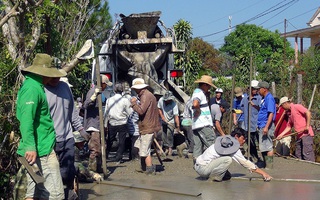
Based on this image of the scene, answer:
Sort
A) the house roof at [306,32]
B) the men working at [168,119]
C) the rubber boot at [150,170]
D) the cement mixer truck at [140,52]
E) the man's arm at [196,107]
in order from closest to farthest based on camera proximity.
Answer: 1. the man's arm at [196,107]
2. the rubber boot at [150,170]
3. the men working at [168,119]
4. the cement mixer truck at [140,52]
5. the house roof at [306,32]

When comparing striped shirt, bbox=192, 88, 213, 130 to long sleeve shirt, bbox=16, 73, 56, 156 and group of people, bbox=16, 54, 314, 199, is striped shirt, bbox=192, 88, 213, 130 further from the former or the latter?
long sleeve shirt, bbox=16, 73, 56, 156

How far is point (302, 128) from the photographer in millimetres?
12422

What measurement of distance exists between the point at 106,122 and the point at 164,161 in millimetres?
1502

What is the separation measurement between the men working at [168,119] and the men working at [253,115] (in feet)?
5.34

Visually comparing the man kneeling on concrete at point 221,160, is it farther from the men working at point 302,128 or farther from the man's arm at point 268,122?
the men working at point 302,128

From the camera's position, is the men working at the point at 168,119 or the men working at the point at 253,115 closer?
the men working at the point at 253,115

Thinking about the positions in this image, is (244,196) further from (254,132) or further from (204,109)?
(254,132)

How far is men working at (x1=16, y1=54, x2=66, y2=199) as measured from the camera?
6.30m

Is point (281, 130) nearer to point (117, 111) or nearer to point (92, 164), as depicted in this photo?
point (117, 111)

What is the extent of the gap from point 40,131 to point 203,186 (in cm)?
376

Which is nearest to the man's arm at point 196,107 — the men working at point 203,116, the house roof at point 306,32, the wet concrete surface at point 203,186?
the men working at point 203,116

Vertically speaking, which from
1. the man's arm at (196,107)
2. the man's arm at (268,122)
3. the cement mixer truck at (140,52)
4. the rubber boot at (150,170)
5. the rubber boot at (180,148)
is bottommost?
the rubber boot at (150,170)

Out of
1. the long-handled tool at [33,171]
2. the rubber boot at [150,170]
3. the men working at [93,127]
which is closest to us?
the long-handled tool at [33,171]

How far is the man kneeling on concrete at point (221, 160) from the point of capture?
958 centimetres
